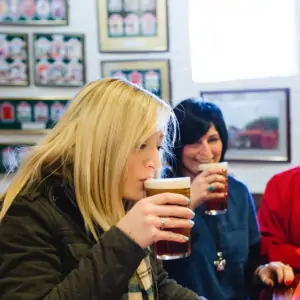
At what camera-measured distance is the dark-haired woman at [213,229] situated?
1.49m

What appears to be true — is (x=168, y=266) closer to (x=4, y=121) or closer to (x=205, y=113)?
(x=205, y=113)

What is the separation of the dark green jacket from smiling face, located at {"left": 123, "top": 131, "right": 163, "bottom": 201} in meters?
0.14

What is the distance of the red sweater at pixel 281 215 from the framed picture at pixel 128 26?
131cm

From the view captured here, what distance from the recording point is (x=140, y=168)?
98 centimetres

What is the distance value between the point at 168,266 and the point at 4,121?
69.4 inches

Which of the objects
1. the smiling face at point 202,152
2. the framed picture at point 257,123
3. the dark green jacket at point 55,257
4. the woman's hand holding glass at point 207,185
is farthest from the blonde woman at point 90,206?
the framed picture at point 257,123

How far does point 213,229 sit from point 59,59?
67.5 inches

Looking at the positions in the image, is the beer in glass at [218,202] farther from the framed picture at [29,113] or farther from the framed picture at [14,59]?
the framed picture at [14,59]

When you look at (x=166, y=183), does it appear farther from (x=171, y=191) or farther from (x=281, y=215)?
(x=281, y=215)

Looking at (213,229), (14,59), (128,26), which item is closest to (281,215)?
(213,229)

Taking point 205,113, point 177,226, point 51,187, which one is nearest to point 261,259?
point 205,113

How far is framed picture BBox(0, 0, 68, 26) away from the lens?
288 cm

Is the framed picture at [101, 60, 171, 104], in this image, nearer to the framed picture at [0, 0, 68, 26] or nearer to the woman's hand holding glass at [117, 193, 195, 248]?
the framed picture at [0, 0, 68, 26]

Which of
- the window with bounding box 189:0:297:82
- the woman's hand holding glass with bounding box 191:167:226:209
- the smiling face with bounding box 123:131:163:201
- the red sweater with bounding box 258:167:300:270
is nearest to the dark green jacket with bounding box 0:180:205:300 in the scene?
the smiling face with bounding box 123:131:163:201
